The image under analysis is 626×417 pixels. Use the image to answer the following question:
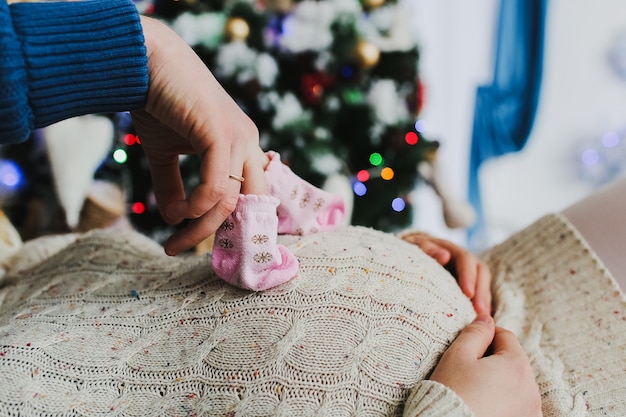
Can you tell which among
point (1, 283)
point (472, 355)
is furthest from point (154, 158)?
point (472, 355)

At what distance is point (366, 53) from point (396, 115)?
250 mm

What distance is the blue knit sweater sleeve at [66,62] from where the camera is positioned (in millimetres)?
549

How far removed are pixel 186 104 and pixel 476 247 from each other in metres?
2.31

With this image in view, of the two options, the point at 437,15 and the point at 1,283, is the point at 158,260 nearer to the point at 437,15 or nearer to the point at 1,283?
the point at 1,283

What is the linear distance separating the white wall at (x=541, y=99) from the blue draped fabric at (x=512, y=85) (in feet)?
0.36

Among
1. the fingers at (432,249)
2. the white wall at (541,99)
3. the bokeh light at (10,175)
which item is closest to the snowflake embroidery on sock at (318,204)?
the fingers at (432,249)

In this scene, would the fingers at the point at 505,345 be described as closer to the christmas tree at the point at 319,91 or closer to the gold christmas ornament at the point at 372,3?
the christmas tree at the point at 319,91

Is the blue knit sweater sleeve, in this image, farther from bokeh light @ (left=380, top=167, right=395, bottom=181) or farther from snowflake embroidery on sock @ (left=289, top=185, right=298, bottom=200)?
bokeh light @ (left=380, top=167, right=395, bottom=181)

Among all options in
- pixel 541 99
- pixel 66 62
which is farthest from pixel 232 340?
pixel 541 99

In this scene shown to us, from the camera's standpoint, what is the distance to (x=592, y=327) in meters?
0.89

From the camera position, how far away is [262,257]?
27.1 inches

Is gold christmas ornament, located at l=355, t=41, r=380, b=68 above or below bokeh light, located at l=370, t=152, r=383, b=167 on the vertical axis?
above

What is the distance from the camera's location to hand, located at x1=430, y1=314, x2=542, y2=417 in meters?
0.62

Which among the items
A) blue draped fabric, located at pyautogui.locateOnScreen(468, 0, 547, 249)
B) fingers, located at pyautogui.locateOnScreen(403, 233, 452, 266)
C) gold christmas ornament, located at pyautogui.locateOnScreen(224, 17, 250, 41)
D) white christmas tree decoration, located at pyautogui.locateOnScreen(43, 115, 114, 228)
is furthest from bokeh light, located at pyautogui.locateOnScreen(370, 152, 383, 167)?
fingers, located at pyautogui.locateOnScreen(403, 233, 452, 266)
